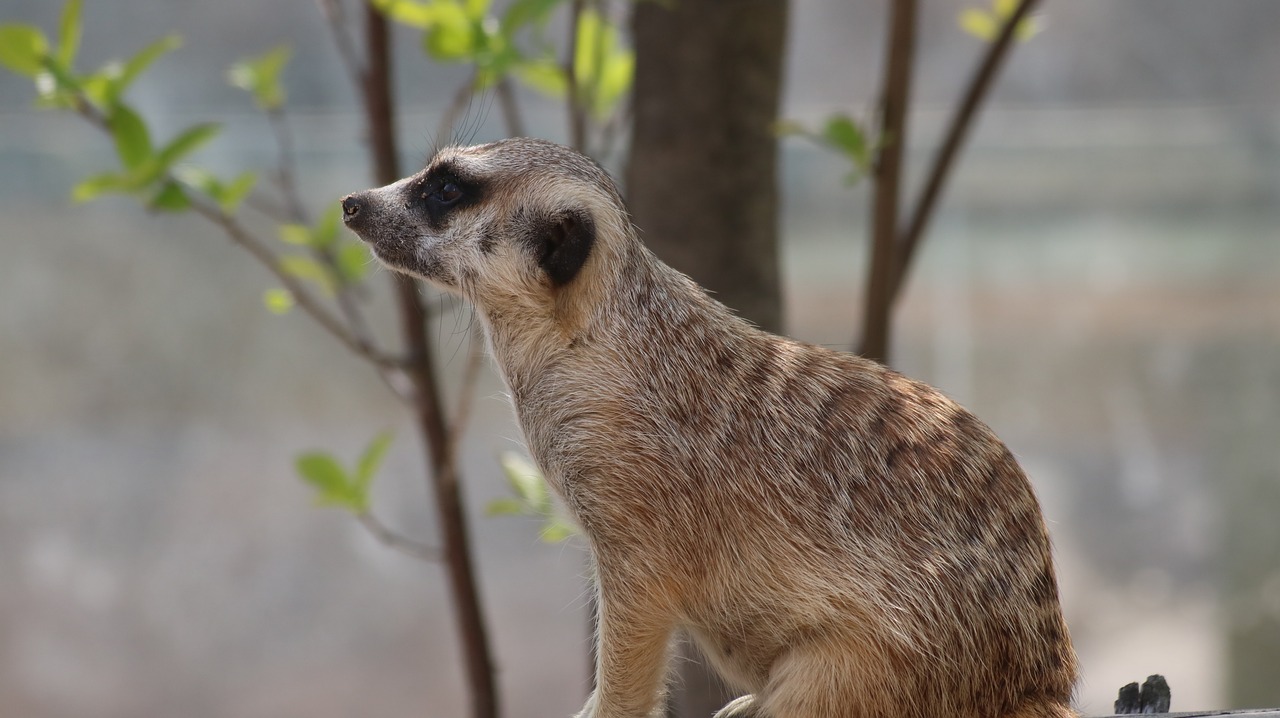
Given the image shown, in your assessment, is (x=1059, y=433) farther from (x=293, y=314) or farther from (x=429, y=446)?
(x=293, y=314)

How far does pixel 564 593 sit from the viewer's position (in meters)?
3.21

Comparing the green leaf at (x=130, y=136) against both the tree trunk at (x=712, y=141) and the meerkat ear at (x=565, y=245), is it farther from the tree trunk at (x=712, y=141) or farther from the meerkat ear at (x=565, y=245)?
the tree trunk at (x=712, y=141)

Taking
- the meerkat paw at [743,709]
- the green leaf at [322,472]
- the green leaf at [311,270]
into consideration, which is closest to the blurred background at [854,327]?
the green leaf at [311,270]

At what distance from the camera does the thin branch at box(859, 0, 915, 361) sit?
1684 millimetres

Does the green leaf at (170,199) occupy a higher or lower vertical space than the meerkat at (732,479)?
higher

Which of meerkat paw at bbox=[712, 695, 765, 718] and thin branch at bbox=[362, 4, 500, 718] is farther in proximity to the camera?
thin branch at bbox=[362, 4, 500, 718]

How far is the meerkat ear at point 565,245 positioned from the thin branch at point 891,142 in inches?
26.1

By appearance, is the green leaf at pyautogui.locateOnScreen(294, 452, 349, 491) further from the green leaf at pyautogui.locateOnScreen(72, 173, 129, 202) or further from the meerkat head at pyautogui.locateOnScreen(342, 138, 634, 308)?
the meerkat head at pyautogui.locateOnScreen(342, 138, 634, 308)

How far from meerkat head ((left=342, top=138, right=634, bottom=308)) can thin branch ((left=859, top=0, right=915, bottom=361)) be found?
62cm

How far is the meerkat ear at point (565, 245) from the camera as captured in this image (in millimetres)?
1165

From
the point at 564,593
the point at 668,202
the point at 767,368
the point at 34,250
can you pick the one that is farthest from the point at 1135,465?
the point at 34,250

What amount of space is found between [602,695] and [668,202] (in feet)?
3.06

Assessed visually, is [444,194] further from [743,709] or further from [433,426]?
[433,426]

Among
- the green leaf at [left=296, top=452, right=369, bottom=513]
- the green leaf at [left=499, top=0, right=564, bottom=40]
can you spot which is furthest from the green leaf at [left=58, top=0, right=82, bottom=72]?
the green leaf at [left=296, top=452, right=369, bottom=513]
